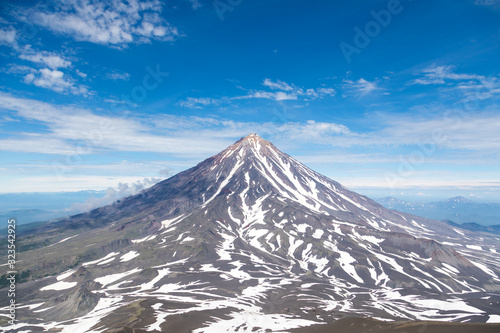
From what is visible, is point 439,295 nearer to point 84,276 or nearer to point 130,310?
A: point 130,310

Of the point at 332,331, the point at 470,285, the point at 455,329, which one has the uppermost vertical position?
the point at 455,329

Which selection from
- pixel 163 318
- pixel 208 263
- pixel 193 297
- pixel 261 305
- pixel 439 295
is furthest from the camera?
pixel 208 263

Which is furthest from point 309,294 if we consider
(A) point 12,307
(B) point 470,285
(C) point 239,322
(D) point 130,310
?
(A) point 12,307

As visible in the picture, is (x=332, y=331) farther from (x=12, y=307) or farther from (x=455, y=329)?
(x=12, y=307)

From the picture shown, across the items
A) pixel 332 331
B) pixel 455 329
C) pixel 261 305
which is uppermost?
pixel 455 329

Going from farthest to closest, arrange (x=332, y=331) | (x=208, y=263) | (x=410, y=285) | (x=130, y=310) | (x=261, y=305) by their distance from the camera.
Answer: (x=208, y=263), (x=410, y=285), (x=261, y=305), (x=130, y=310), (x=332, y=331)

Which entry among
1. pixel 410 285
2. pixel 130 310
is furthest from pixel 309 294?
pixel 130 310

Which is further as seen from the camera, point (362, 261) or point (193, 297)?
point (362, 261)

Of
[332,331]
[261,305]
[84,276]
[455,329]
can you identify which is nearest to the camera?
[455,329]

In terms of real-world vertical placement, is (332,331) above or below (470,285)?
above
